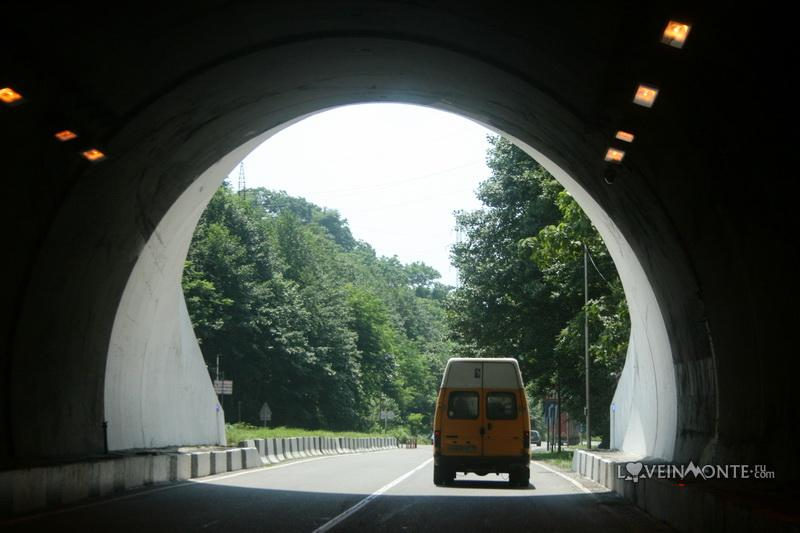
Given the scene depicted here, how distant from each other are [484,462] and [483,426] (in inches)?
27.6

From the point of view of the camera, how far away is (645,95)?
14328 mm

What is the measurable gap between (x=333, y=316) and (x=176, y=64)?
77.7 metres

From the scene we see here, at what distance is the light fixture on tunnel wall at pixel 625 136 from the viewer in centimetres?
1612

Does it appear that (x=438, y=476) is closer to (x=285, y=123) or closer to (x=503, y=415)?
(x=503, y=415)

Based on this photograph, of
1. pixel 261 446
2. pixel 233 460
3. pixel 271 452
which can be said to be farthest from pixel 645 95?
pixel 271 452

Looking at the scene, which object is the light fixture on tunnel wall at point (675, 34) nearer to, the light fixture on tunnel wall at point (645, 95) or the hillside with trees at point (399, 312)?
the light fixture on tunnel wall at point (645, 95)

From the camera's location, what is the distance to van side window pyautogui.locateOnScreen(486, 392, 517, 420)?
890 inches

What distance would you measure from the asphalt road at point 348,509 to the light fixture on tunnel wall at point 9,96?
16.7ft

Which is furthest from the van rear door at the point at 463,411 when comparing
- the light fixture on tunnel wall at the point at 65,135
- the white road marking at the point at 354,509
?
the light fixture on tunnel wall at the point at 65,135

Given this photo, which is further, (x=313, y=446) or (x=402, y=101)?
(x=313, y=446)

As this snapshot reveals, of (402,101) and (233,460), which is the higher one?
(402,101)

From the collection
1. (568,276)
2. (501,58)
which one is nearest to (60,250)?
(501,58)

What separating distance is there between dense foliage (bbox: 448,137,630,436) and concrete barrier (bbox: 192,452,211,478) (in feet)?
→ 72.7

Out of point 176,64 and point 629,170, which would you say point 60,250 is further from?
point 629,170
